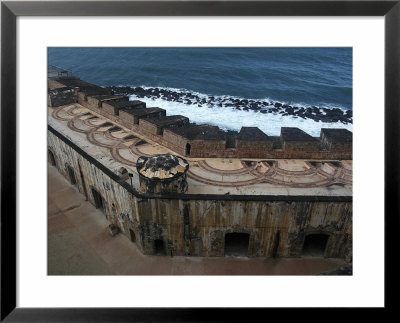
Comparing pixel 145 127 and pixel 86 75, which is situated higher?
pixel 86 75

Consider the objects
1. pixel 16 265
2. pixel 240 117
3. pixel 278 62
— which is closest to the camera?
pixel 16 265

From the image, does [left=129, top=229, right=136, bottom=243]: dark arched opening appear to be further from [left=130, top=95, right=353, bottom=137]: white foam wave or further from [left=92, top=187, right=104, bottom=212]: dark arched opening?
[left=130, top=95, right=353, bottom=137]: white foam wave

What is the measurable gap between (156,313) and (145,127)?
30.0 ft

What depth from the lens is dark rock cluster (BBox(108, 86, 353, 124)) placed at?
21938mm

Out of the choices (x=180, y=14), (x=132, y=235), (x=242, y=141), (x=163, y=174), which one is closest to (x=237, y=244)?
(x=242, y=141)

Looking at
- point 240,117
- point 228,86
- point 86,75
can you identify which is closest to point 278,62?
point 228,86

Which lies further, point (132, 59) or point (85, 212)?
point (132, 59)

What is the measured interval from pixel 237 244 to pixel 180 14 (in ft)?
26.8

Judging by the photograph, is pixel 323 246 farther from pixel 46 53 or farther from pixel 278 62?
pixel 278 62

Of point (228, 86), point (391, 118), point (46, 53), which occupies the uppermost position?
point (228, 86)

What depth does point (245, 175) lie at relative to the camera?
10508 mm

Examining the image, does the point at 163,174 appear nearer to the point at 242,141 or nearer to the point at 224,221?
the point at 224,221

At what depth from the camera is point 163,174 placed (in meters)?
8.98

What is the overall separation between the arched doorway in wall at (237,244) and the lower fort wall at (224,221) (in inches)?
11.5
